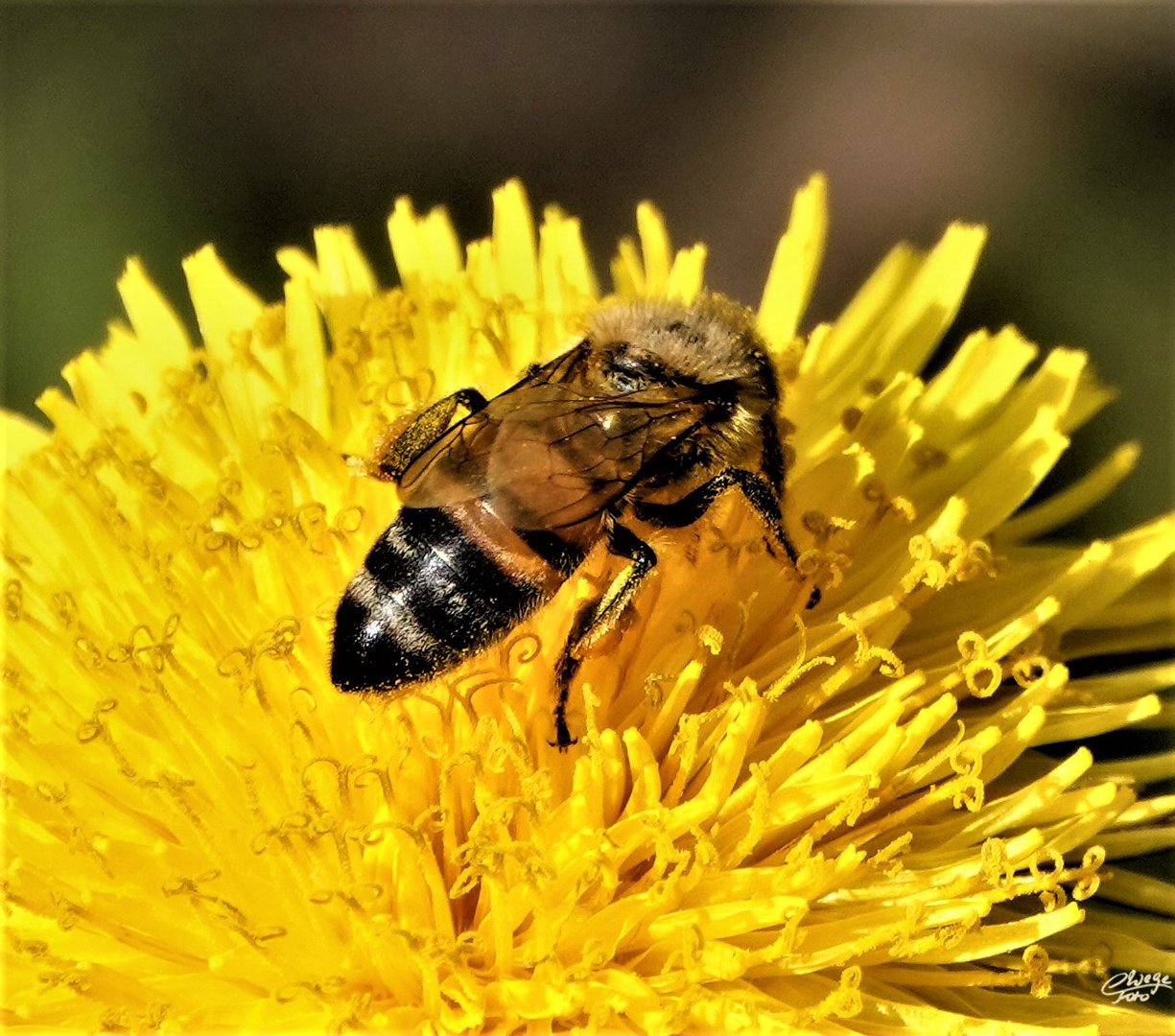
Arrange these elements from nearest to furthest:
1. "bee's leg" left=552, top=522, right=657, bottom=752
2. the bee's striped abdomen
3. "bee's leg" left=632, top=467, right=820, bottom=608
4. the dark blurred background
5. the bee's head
Result: the bee's striped abdomen
"bee's leg" left=552, top=522, right=657, bottom=752
"bee's leg" left=632, top=467, right=820, bottom=608
the bee's head
the dark blurred background

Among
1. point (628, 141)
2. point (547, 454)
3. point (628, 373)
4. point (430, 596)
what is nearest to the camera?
point (430, 596)

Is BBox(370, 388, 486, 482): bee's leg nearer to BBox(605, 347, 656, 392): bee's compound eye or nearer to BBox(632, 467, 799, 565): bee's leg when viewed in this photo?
BBox(605, 347, 656, 392): bee's compound eye

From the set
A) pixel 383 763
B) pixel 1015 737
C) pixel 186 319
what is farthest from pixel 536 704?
pixel 186 319

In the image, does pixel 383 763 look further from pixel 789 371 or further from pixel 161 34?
pixel 161 34

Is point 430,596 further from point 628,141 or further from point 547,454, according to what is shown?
point 628,141

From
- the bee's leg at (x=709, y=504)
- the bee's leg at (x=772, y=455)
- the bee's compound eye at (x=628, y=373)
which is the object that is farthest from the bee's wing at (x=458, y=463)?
the bee's leg at (x=772, y=455)

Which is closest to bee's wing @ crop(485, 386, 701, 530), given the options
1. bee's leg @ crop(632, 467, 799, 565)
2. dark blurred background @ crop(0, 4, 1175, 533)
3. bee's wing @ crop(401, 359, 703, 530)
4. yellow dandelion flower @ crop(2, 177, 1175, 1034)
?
bee's wing @ crop(401, 359, 703, 530)

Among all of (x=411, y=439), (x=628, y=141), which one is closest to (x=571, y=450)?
(x=411, y=439)
